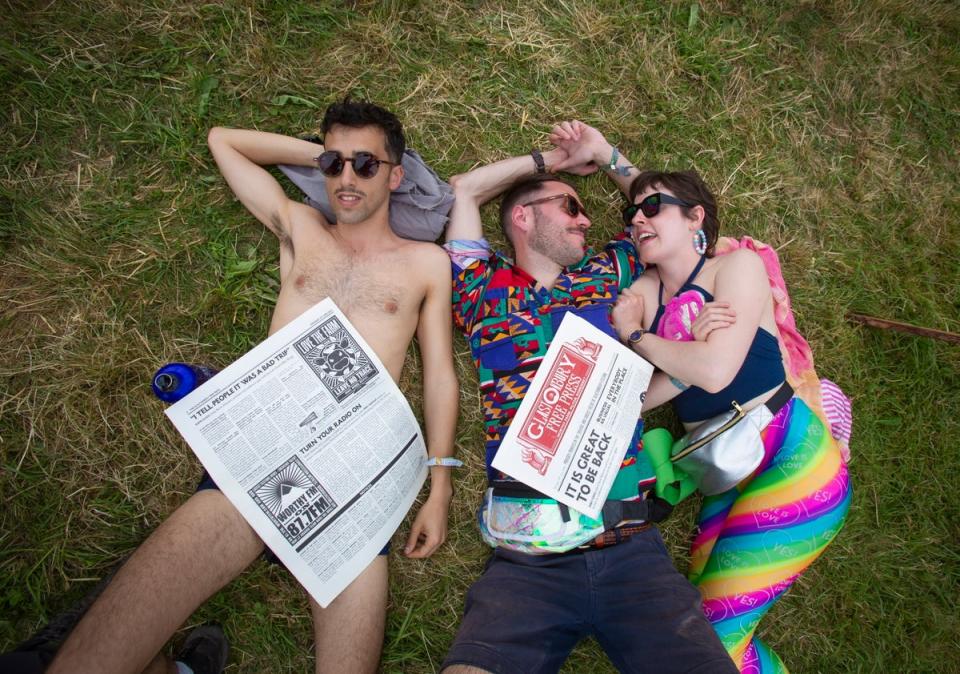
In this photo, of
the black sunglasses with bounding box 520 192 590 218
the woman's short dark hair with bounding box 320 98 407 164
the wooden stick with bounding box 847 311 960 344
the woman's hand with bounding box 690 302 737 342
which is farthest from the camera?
the wooden stick with bounding box 847 311 960 344

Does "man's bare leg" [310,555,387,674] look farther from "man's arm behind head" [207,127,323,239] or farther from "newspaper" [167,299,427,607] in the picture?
"man's arm behind head" [207,127,323,239]

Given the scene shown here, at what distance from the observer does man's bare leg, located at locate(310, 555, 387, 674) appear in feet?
8.76

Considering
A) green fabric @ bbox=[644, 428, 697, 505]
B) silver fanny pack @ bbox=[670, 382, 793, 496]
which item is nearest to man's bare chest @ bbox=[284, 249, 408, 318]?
green fabric @ bbox=[644, 428, 697, 505]

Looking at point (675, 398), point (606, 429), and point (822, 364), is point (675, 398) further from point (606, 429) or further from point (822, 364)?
point (822, 364)

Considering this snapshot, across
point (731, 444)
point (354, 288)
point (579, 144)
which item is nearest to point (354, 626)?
point (354, 288)

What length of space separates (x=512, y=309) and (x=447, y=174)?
3.48ft

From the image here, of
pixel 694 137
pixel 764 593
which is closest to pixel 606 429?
pixel 764 593

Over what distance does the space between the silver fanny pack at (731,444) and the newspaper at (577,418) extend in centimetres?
37

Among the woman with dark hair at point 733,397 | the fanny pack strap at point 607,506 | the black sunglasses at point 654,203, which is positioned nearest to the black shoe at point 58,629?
the fanny pack strap at point 607,506

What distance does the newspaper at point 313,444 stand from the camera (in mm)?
2646

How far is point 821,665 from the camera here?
10.9ft

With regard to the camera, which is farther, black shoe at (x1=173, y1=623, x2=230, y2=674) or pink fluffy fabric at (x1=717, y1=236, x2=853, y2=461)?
pink fluffy fabric at (x1=717, y1=236, x2=853, y2=461)

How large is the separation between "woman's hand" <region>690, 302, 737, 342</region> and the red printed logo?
0.52 metres

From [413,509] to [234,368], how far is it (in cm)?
131
